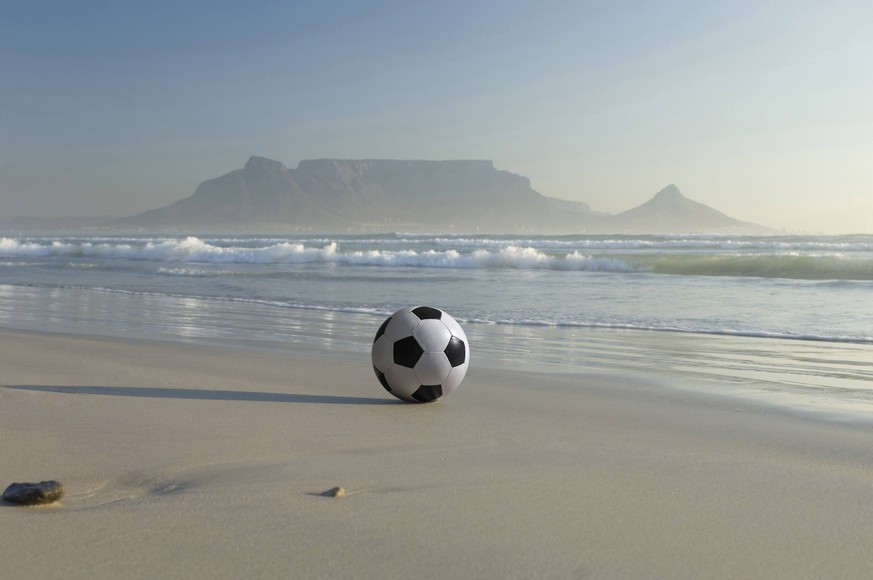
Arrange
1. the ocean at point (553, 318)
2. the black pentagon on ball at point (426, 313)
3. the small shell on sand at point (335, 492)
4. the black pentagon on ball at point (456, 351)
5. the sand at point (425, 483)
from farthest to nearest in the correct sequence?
the ocean at point (553, 318), the black pentagon on ball at point (426, 313), the black pentagon on ball at point (456, 351), the small shell on sand at point (335, 492), the sand at point (425, 483)

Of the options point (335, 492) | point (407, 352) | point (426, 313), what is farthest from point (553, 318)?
point (335, 492)

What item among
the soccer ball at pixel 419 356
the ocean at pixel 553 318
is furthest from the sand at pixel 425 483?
the ocean at pixel 553 318

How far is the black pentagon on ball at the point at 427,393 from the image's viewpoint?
553 cm

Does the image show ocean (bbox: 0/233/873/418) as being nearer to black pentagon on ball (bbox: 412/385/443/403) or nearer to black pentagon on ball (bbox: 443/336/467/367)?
black pentagon on ball (bbox: 443/336/467/367)

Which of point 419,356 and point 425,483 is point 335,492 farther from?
point 419,356

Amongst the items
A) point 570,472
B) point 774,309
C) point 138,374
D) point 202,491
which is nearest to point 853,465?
point 570,472

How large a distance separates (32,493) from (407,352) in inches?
116

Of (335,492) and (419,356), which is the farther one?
(419,356)

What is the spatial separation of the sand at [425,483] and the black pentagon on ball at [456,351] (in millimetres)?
295

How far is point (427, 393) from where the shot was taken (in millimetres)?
5551

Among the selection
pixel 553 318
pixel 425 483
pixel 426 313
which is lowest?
pixel 425 483

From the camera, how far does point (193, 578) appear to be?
2416 mm

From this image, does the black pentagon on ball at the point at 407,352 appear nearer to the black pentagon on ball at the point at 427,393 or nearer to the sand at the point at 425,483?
the black pentagon on ball at the point at 427,393

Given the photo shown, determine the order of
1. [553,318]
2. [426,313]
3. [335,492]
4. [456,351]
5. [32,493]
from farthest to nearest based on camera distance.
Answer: [553,318], [426,313], [456,351], [335,492], [32,493]
